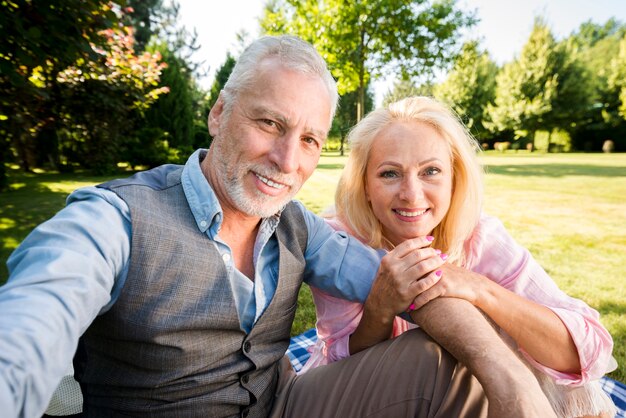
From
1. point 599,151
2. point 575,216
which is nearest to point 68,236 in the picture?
point 575,216

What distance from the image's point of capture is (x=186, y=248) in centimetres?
142

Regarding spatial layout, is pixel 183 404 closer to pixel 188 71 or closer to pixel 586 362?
pixel 586 362

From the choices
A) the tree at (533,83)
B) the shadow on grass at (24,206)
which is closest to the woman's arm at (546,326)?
the shadow on grass at (24,206)

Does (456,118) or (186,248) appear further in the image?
(456,118)

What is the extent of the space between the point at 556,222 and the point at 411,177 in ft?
25.8

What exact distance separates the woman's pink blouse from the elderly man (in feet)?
0.77

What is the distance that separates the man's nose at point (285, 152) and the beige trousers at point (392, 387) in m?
0.90

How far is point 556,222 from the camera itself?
8328 millimetres

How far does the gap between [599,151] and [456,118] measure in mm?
42833

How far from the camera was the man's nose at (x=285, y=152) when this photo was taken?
1699mm

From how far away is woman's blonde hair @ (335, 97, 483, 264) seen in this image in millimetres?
2203

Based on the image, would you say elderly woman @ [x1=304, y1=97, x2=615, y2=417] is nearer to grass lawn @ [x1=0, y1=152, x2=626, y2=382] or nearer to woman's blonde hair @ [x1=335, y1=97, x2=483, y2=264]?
woman's blonde hair @ [x1=335, y1=97, x2=483, y2=264]

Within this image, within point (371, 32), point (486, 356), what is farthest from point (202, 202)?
point (371, 32)

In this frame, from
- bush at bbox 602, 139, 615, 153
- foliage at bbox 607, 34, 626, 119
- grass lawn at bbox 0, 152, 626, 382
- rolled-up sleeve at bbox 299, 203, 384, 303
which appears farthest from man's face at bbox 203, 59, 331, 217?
foliage at bbox 607, 34, 626, 119
